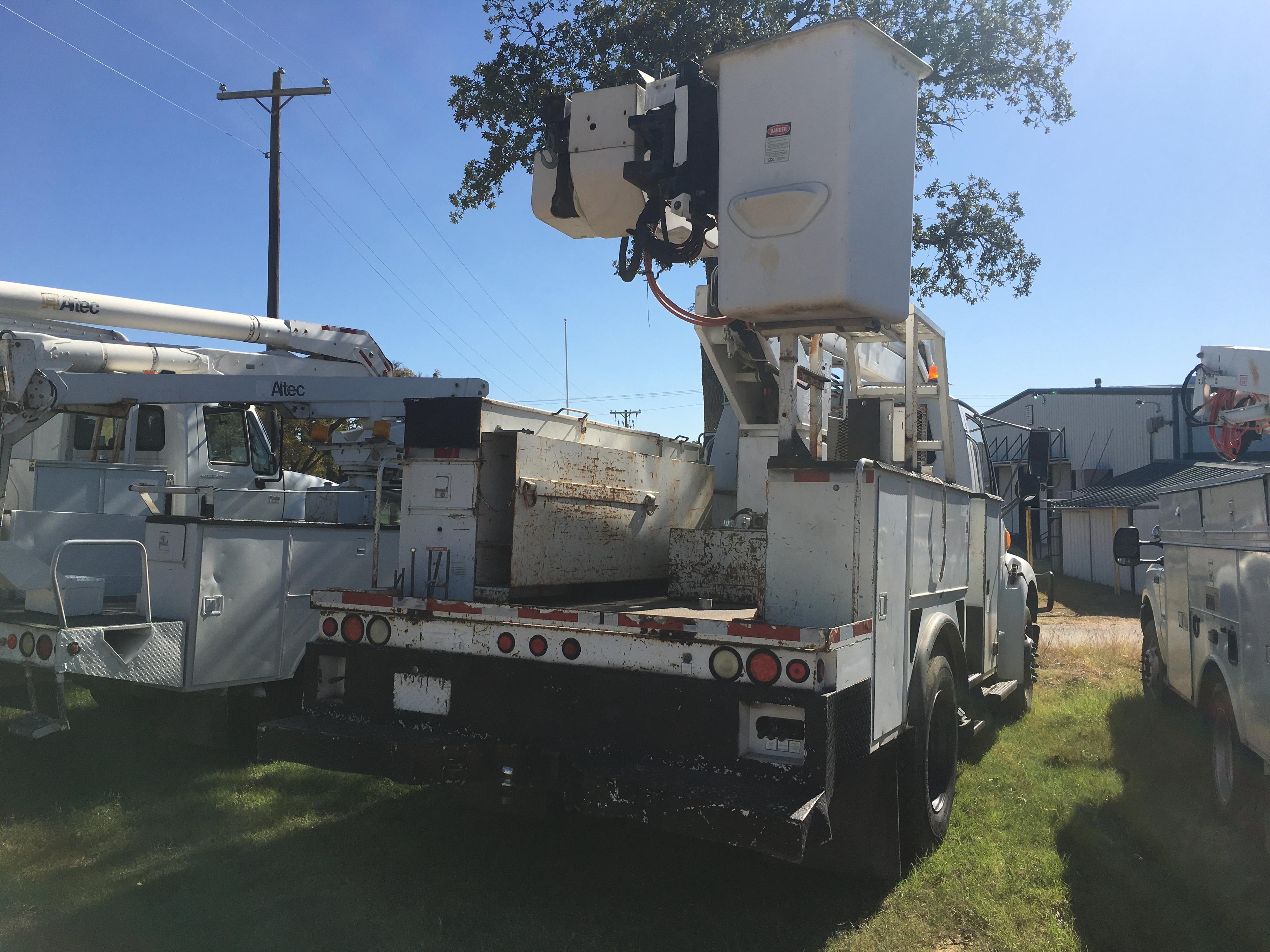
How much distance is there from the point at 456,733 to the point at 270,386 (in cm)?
389

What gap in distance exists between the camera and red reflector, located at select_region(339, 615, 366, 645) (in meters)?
4.60

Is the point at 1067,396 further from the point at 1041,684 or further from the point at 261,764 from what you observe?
the point at 261,764

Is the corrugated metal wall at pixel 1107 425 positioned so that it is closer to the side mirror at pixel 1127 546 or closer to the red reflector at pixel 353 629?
the side mirror at pixel 1127 546

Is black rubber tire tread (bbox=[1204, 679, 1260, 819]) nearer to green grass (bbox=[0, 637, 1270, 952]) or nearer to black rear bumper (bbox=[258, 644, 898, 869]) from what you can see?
green grass (bbox=[0, 637, 1270, 952])

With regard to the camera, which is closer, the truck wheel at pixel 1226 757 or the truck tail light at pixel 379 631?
the truck tail light at pixel 379 631

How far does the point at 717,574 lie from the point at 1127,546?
4.31 m

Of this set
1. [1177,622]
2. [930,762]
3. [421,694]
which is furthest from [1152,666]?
[421,694]

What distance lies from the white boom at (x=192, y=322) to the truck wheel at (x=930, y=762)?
747 cm

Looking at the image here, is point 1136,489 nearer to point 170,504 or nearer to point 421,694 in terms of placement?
point 170,504

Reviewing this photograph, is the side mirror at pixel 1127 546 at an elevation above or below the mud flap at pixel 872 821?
above

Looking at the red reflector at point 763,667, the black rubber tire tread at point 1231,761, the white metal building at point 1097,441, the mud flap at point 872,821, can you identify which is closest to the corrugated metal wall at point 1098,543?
the white metal building at point 1097,441

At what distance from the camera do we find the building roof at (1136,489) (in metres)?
17.4

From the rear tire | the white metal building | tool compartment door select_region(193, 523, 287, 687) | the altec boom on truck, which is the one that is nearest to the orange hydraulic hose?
the altec boom on truck

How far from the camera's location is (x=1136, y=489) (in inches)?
1044
